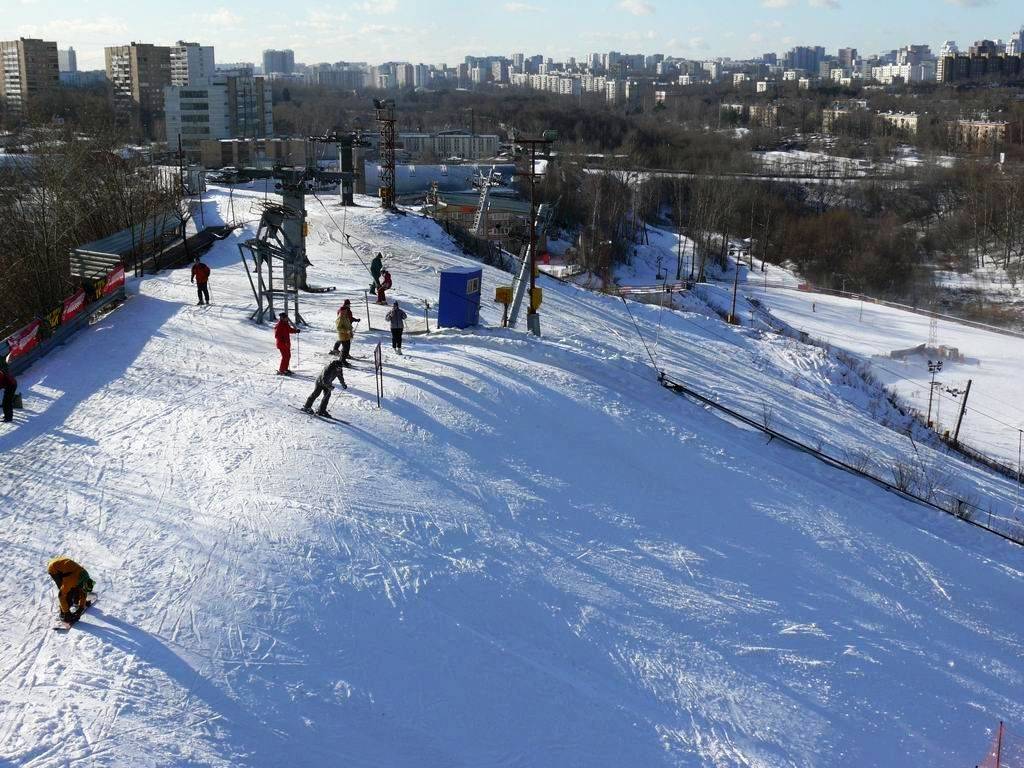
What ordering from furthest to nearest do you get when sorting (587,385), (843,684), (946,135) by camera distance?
(946,135), (587,385), (843,684)

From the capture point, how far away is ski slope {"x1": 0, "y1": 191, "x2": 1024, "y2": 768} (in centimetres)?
677

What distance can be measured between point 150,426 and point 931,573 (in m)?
8.93

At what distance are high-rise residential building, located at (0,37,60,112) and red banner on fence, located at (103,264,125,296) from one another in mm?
98017

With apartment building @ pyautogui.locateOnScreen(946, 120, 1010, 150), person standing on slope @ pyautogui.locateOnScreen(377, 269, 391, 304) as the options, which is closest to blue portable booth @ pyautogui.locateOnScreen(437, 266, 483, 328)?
person standing on slope @ pyautogui.locateOnScreen(377, 269, 391, 304)

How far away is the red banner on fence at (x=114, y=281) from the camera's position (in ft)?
56.9

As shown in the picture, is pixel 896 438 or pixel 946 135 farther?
pixel 946 135

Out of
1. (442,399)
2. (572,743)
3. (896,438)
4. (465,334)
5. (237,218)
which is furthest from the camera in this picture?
(237,218)

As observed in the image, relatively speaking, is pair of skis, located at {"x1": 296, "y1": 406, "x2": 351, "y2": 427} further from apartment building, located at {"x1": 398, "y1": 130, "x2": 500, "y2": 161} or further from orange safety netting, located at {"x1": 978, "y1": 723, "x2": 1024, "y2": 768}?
apartment building, located at {"x1": 398, "y1": 130, "x2": 500, "y2": 161}

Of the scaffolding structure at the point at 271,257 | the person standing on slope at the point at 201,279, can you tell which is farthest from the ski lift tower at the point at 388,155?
the scaffolding structure at the point at 271,257

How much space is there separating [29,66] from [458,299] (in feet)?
356

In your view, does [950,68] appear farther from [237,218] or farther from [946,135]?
[237,218]

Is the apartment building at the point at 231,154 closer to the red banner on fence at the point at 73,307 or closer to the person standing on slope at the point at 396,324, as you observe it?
the red banner on fence at the point at 73,307

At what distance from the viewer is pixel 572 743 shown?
6738 mm

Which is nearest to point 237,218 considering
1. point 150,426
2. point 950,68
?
point 150,426
